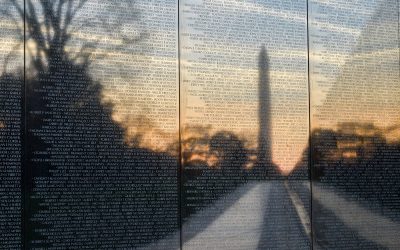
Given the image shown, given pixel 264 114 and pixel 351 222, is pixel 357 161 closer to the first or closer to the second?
pixel 351 222

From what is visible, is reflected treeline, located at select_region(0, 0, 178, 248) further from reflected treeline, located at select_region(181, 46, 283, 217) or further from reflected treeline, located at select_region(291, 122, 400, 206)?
reflected treeline, located at select_region(291, 122, 400, 206)

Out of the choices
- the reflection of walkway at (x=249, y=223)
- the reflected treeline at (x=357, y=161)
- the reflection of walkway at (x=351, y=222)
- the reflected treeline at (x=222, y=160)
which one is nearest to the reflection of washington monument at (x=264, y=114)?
the reflected treeline at (x=222, y=160)

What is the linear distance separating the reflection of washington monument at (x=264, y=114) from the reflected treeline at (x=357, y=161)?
0.57 metres

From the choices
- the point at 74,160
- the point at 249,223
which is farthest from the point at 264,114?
the point at 74,160

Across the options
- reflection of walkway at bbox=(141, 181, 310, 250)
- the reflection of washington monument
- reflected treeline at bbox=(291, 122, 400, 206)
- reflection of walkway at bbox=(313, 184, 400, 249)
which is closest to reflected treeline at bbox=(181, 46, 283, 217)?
the reflection of washington monument

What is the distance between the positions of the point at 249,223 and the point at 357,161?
221 centimetres

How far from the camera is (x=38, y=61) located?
9.26 metres

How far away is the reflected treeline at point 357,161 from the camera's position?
35.8 feet

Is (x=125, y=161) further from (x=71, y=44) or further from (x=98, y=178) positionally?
(x=71, y=44)

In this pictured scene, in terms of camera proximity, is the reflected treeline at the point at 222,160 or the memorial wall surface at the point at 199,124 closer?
the memorial wall surface at the point at 199,124

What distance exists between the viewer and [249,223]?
1030 cm

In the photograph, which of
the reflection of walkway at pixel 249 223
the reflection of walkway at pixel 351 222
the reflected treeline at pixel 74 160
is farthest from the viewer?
the reflection of walkway at pixel 351 222

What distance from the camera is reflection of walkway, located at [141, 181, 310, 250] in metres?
9.99

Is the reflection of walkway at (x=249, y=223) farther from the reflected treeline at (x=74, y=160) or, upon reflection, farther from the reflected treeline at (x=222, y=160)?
the reflected treeline at (x=74, y=160)
